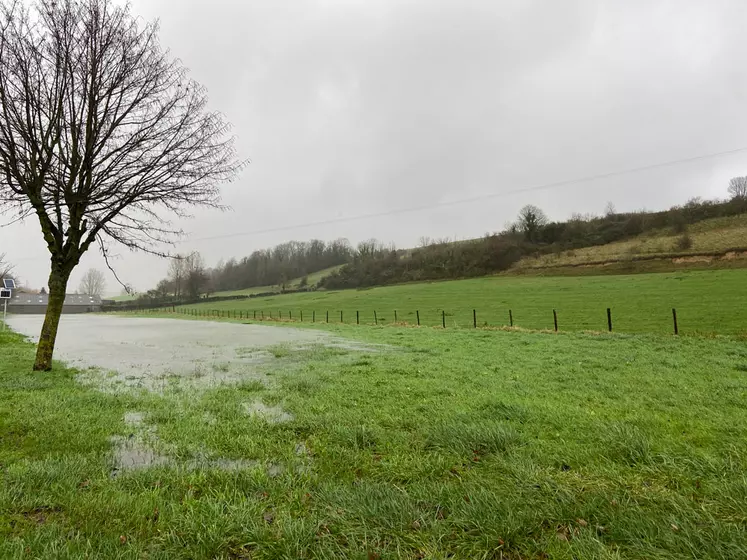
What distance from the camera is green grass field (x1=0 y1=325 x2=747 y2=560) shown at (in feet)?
7.93

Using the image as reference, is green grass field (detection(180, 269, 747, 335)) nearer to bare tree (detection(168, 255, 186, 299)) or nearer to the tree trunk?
the tree trunk

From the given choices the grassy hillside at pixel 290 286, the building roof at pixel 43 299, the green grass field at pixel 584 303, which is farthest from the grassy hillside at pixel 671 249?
the building roof at pixel 43 299

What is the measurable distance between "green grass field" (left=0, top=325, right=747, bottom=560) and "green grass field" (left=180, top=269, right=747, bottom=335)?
62.9 feet

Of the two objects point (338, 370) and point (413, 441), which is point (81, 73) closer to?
point (338, 370)

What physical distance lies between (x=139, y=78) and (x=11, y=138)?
3.20 meters

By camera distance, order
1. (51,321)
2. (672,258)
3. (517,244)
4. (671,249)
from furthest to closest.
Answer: (517,244) < (671,249) < (672,258) < (51,321)

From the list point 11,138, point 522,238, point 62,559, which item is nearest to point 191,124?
point 11,138

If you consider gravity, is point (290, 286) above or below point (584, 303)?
above

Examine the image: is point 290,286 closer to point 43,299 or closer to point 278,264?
point 278,264

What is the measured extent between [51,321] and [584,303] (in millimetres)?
38003

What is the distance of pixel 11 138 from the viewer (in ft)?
26.4

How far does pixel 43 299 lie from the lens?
365ft

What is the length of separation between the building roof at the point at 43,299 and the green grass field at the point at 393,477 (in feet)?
427

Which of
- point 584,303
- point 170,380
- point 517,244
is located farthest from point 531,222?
point 170,380
